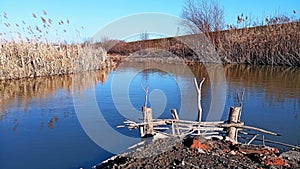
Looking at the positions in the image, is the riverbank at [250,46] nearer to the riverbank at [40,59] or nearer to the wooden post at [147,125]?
the riverbank at [40,59]

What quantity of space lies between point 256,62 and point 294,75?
544cm

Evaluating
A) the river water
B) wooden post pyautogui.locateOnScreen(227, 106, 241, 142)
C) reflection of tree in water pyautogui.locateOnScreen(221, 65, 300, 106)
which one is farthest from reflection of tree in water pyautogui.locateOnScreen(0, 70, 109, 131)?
reflection of tree in water pyautogui.locateOnScreen(221, 65, 300, 106)

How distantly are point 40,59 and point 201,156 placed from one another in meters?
10.0

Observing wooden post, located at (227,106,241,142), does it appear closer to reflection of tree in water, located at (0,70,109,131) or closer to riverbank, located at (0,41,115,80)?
reflection of tree in water, located at (0,70,109,131)

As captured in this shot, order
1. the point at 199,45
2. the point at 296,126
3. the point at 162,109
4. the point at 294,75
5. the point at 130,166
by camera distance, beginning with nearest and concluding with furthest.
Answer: the point at 130,166, the point at 296,126, the point at 162,109, the point at 294,75, the point at 199,45

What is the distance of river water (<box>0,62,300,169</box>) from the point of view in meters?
4.21

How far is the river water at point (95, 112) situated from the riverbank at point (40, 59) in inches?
33.2

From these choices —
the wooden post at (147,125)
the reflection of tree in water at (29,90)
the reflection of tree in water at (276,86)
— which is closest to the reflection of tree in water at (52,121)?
the reflection of tree in water at (29,90)

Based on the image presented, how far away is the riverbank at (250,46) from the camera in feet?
50.8

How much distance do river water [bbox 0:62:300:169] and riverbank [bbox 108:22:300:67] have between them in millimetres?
5567

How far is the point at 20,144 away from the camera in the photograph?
4.44 m

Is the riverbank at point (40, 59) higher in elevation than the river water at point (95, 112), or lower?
higher

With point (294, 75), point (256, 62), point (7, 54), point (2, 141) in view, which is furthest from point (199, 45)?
point (2, 141)

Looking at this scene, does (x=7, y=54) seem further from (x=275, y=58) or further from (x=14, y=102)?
(x=275, y=58)
